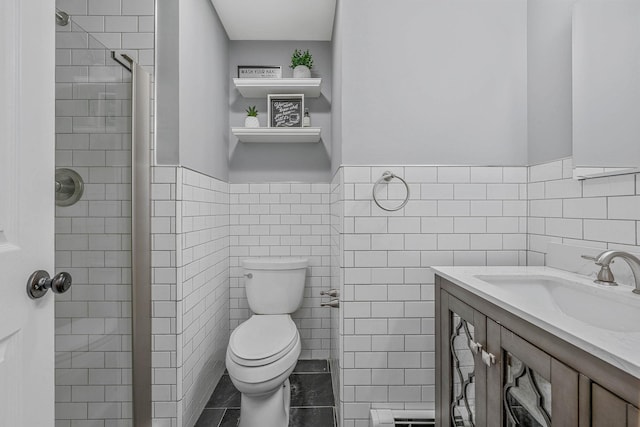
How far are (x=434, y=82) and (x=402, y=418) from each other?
1.61 metres

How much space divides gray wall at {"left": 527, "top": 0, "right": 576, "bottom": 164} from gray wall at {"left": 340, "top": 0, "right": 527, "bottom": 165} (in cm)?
6

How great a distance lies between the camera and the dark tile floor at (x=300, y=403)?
186cm

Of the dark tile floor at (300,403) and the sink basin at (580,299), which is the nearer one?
the sink basin at (580,299)

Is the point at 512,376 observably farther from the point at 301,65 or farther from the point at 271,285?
the point at 301,65

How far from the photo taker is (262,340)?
1.82m

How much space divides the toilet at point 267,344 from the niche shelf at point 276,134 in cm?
87

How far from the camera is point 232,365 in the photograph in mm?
1629

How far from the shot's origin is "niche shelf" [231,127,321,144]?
232 centimetres

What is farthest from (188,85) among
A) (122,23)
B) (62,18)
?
(62,18)

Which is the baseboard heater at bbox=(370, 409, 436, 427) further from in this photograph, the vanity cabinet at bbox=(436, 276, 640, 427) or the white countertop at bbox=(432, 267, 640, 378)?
the white countertop at bbox=(432, 267, 640, 378)

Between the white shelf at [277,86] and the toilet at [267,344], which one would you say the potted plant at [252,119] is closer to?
the white shelf at [277,86]
